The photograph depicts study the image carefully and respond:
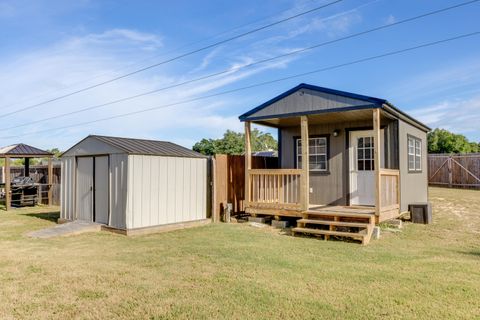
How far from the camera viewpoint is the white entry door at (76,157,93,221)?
8938 mm

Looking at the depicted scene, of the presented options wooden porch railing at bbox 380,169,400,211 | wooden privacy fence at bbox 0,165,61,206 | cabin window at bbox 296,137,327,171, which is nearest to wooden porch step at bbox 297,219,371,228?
wooden porch railing at bbox 380,169,400,211

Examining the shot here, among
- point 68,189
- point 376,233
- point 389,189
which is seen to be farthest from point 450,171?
point 68,189

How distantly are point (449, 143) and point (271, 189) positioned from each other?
28771 millimetres

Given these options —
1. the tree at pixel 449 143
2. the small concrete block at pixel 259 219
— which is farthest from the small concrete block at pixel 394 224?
the tree at pixel 449 143

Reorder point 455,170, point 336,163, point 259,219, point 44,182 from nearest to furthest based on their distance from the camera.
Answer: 1. point 259,219
2. point 336,163
3. point 44,182
4. point 455,170

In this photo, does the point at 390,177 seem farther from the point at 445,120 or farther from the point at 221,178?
the point at 445,120

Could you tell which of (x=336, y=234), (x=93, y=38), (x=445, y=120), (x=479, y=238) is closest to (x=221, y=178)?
(x=336, y=234)

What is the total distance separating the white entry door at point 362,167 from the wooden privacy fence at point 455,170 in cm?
1348

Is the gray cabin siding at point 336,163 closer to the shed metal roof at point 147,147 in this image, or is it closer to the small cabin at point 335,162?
the small cabin at point 335,162

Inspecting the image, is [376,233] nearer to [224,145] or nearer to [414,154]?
[414,154]

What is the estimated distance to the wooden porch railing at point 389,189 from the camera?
7930 mm

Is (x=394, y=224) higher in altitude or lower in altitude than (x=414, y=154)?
lower

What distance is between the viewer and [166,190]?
8.62 metres

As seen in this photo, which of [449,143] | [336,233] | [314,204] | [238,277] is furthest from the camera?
[449,143]
